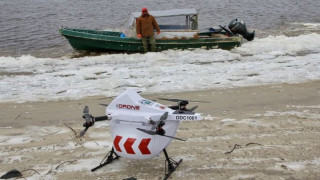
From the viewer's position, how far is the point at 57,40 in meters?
18.6

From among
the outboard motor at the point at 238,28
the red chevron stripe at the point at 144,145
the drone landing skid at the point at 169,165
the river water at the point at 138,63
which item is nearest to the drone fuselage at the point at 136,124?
the red chevron stripe at the point at 144,145

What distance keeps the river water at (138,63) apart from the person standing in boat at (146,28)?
74cm

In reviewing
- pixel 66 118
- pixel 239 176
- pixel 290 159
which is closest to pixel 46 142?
pixel 66 118

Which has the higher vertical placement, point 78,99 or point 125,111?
point 125,111

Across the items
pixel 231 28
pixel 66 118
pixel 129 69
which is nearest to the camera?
pixel 66 118

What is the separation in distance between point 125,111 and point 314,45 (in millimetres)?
12600

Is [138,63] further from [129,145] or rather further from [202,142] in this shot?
[129,145]

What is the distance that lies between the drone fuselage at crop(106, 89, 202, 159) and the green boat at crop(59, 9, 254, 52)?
10.1 meters

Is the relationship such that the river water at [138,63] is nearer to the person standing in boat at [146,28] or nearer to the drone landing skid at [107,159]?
the person standing in boat at [146,28]

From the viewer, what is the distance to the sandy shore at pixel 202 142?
5.53 metres

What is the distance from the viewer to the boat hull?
1506 centimetres

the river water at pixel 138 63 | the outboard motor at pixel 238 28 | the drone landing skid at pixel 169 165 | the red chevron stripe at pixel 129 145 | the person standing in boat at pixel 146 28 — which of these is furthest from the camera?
the outboard motor at pixel 238 28

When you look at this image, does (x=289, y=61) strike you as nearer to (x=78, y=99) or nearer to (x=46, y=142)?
(x=78, y=99)

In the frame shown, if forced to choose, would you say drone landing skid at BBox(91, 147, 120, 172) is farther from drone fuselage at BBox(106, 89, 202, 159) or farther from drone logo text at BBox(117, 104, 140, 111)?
drone logo text at BBox(117, 104, 140, 111)
